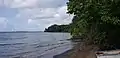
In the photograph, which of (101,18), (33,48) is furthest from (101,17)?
(33,48)

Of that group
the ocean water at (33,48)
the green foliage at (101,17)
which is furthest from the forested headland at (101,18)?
the ocean water at (33,48)

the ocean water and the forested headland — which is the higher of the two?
the forested headland

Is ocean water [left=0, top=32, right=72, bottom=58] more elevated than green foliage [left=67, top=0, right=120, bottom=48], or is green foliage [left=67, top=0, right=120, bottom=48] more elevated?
green foliage [left=67, top=0, right=120, bottom=48]

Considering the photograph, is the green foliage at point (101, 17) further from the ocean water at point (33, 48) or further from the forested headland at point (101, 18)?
the ocean water at point (33, 48)

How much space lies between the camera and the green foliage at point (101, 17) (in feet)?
68.4

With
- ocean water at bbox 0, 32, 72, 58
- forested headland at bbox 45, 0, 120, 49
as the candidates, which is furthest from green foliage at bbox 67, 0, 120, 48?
ocean water at bbox 0, 32, 72, 58

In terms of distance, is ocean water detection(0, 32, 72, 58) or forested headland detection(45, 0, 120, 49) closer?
forested headland detection(45, 0, 120, 49)

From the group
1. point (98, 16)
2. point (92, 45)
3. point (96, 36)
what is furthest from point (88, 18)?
point (92, 45)

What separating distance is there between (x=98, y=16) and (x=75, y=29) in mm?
5041

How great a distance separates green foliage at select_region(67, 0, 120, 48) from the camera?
68.4ft

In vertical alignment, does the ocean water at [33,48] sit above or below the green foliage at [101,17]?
below

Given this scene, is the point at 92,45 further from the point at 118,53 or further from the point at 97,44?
the point at 118,53

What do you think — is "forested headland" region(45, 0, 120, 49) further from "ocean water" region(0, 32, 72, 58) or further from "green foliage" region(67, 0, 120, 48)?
"ocean water" region(0, 32, 72, 58)

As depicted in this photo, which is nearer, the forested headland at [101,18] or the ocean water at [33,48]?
the forested headland at [101,18]
